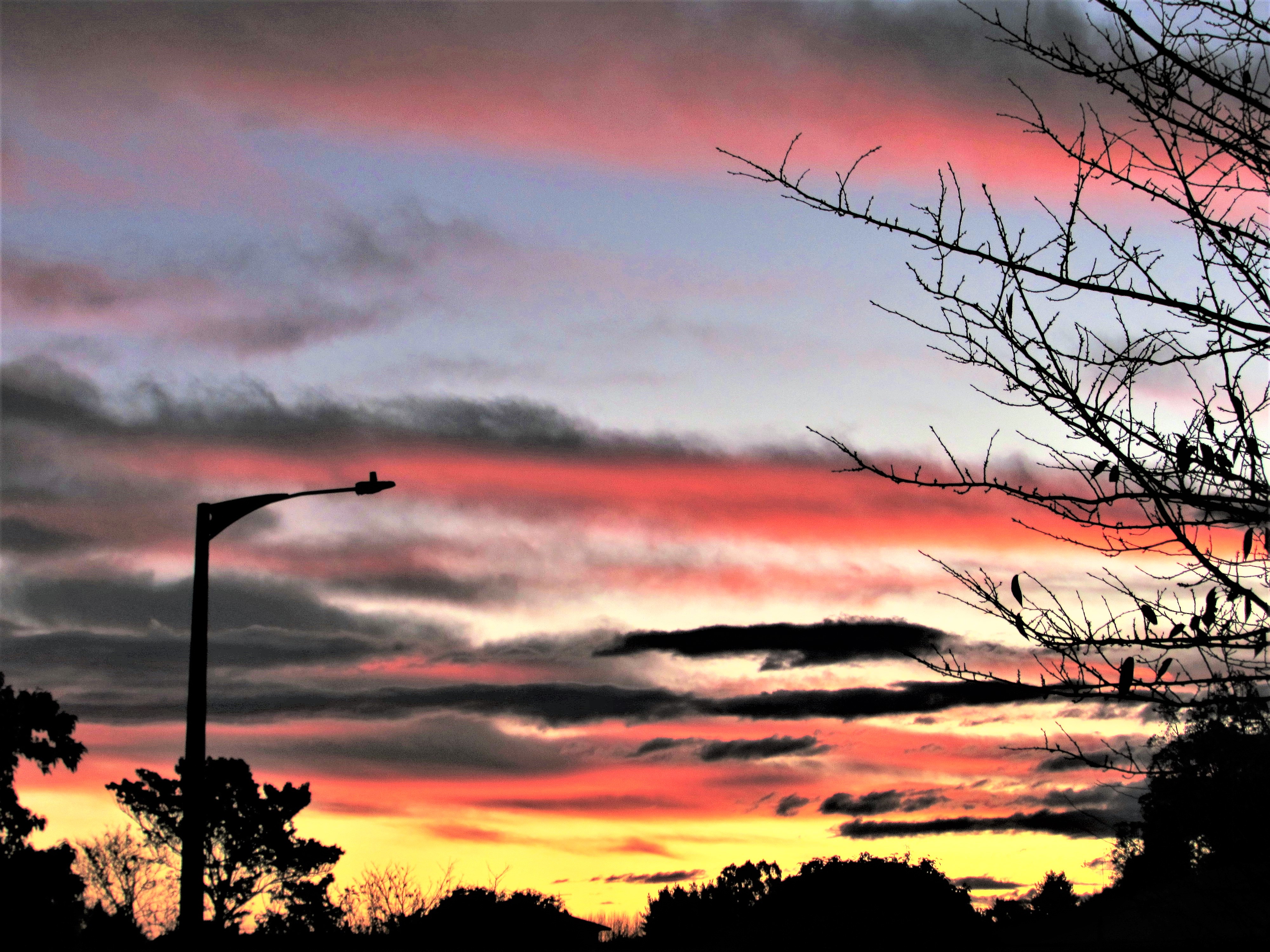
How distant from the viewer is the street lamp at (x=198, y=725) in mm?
10219

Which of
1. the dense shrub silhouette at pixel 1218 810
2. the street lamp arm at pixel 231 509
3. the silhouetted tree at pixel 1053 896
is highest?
the street lamp arm at pixel 231 509

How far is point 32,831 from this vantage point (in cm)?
3559

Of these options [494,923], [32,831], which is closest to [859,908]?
[494,923]

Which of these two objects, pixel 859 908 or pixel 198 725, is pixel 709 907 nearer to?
pixel 859 908

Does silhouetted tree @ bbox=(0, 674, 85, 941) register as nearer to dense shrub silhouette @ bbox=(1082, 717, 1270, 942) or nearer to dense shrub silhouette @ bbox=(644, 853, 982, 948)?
dense shrub silhouette @ bbox=(644, 853, 982, 948)

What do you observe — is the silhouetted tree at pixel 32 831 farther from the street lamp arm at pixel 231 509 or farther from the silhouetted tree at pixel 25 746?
the street lamp arm at pixel 231 509

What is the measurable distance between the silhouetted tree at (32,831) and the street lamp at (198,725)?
24.5 meters

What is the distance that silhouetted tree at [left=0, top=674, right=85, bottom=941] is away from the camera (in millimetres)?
31703

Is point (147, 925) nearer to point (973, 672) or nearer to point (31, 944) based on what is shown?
point (31, 944)

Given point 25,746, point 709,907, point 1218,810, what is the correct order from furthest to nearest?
point 709,907, point 25,746, point 1218,810

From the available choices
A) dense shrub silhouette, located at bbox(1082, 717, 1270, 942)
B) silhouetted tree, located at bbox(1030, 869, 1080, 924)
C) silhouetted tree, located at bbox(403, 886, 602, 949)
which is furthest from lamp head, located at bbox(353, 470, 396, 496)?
silhouetted tree, located at bbox(1030, 869, 1080, 924)

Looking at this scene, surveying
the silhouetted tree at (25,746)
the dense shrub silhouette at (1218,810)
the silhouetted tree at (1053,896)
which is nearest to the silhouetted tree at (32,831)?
the silhouetted tree at (25,746)

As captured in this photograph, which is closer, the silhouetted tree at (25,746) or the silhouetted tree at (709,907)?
the silhouetted tree at (25,746)

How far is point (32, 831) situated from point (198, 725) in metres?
29.6
